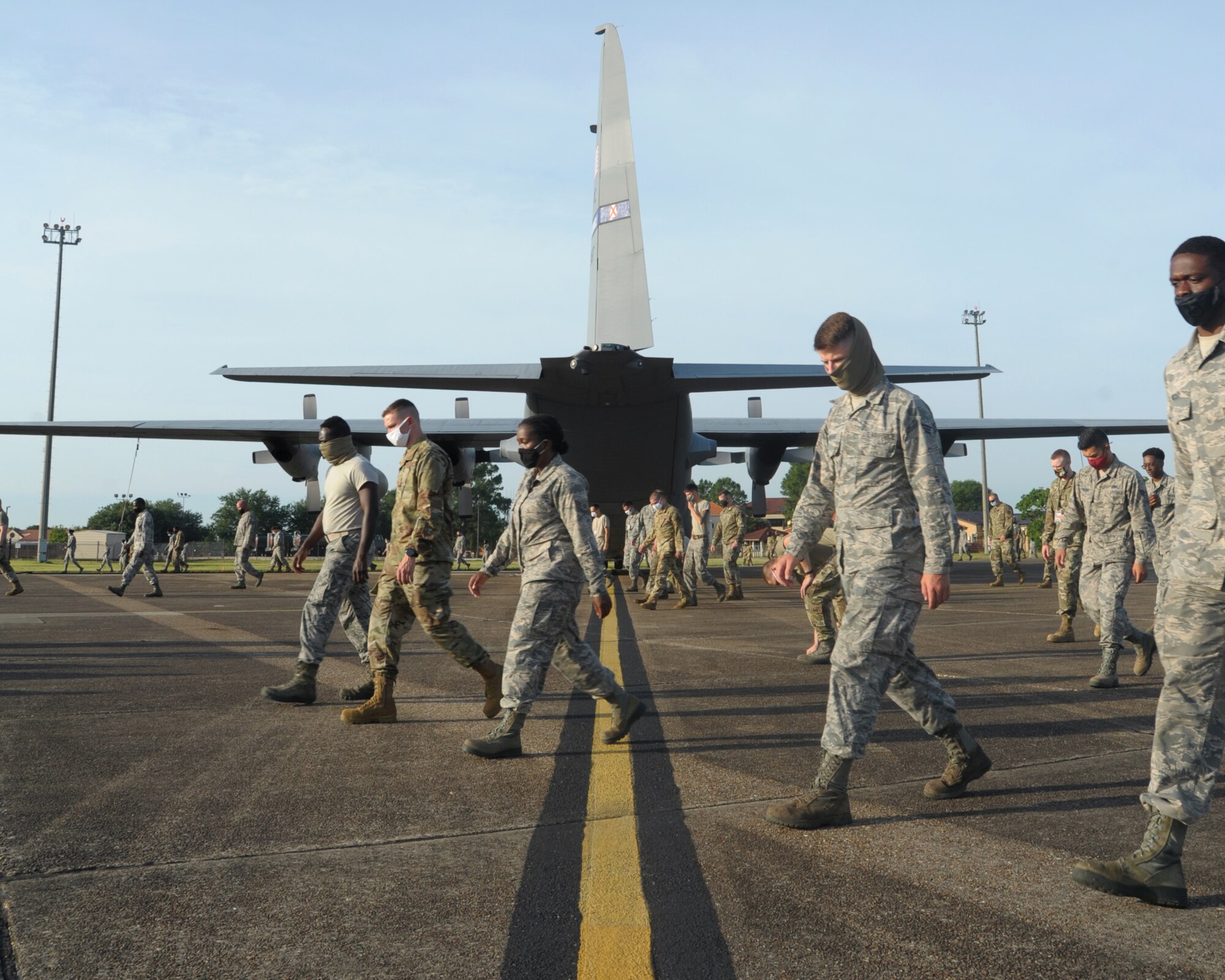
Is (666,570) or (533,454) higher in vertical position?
(533,454)

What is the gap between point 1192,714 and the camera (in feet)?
10.3

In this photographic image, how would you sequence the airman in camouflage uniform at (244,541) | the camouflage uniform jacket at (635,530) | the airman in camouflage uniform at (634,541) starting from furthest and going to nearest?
the airman in camouflage uniform at (244,541)
the airman in camouflage uniform at (634,541)
the camouflage uniform jacket at (635,530)

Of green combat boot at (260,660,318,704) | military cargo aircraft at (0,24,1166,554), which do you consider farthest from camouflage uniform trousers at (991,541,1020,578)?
green combat boot at (260,660,318,704)

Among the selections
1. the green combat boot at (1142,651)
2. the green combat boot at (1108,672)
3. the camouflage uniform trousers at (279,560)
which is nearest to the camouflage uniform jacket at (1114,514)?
the green combat boot at (1142,651)

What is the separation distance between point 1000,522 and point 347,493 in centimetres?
1889

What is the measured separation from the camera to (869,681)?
3881 mm

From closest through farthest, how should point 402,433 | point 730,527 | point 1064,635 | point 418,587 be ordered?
1. point 418,587
2. point 402,433
3. point 1064,635
4. point 730,527

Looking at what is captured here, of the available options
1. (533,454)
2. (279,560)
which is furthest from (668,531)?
(279,560)

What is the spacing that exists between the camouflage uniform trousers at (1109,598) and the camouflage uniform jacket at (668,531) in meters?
7.17

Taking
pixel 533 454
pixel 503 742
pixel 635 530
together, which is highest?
pixel 635 530

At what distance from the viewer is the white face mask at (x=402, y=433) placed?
613 cm

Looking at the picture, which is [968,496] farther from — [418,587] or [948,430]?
[418,587]

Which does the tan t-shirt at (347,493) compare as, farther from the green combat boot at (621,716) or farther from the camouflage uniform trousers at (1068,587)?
the camouflage uniform trousers at (1068,587)

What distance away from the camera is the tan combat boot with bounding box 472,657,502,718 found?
19.1 ft
